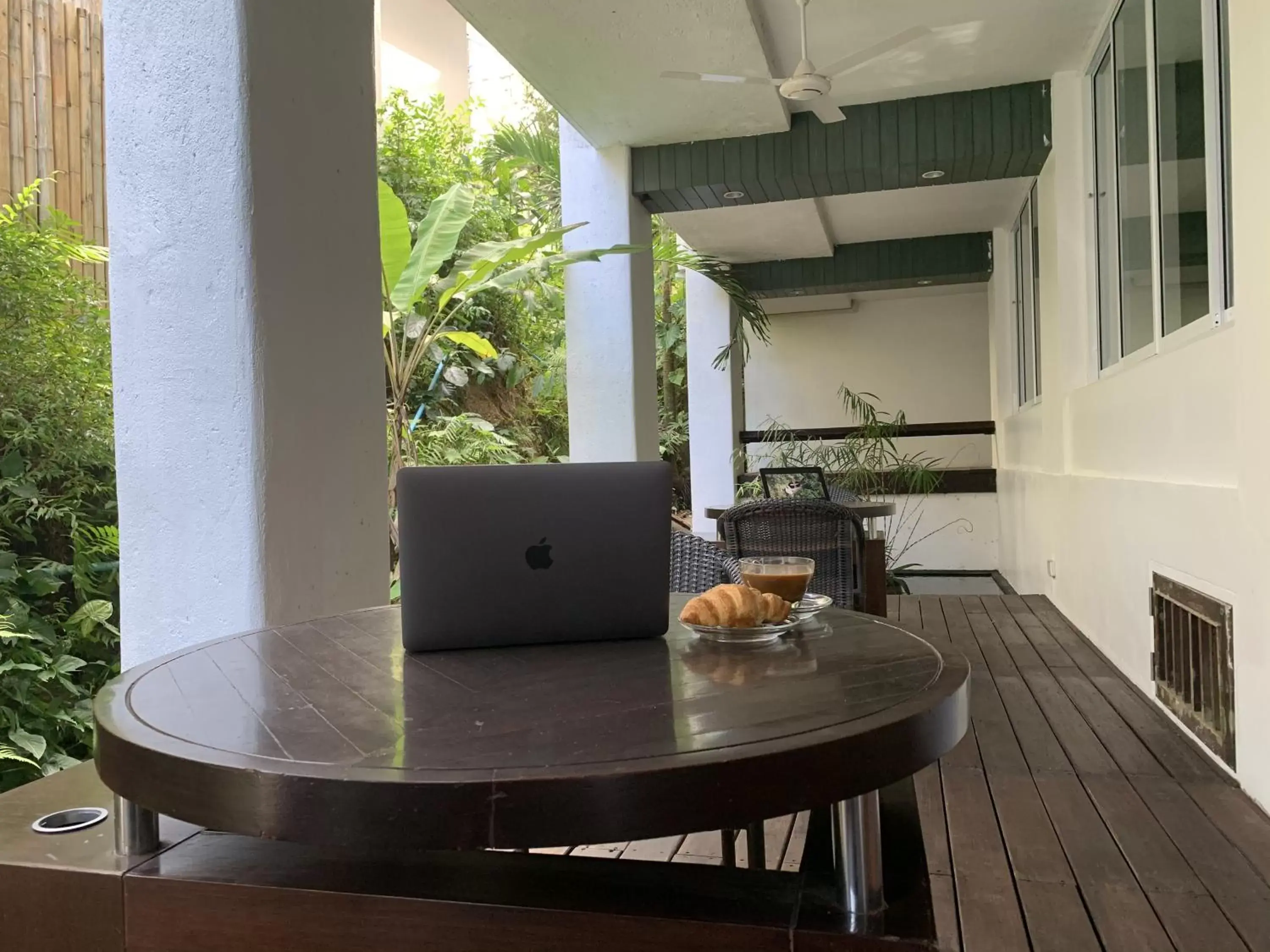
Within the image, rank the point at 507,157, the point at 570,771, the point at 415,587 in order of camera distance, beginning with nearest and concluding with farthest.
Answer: the point at 570,771 → the point at 415,587 → the point at 507,157

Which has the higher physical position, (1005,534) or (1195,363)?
(1195,363)

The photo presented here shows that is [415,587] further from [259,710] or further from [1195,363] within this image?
[1195,363]

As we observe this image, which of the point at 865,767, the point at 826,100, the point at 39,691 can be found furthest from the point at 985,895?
the point at 826,100

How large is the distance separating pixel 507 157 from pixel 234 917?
660 cm

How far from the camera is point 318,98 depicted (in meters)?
2.25

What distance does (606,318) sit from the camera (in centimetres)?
541

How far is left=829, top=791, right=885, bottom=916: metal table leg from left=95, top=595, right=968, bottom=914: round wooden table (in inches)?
2.5

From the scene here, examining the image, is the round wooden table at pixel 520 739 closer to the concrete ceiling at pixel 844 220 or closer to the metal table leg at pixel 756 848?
the metal table leg at pixel 756 848

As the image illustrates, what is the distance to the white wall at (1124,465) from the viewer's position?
2441mm

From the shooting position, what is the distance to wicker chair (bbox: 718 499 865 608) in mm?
3881

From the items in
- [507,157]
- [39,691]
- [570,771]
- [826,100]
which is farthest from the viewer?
[507,157]

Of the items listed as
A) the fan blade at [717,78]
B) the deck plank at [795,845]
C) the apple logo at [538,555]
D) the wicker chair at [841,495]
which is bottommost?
the deck plank at [795,845]

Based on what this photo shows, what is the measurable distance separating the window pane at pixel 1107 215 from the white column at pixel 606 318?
2.45 metres

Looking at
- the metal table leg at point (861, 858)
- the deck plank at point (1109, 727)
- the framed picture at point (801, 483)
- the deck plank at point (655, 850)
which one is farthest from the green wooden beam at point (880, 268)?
the metal table leg at point (861, 858)
